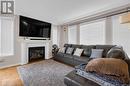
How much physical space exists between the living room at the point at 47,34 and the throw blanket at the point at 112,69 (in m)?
1.36

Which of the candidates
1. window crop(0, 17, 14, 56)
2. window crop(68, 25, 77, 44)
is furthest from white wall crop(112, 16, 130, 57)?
window crop(0, 17, 14, 56)

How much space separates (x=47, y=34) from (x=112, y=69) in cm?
506

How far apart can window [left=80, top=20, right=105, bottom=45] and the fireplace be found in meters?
2.37

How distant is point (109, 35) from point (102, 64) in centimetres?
319

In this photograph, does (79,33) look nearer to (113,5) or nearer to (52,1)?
(113,5)

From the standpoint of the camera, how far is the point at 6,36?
14.1 ft

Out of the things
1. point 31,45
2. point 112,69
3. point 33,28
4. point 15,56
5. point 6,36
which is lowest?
point 15,56

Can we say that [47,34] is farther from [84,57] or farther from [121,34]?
[121,34]

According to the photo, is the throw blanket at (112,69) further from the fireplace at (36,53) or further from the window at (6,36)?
the fireplace at (36,53)

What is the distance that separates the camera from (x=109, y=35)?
4.29 m

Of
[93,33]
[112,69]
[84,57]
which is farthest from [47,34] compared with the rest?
[112,69]

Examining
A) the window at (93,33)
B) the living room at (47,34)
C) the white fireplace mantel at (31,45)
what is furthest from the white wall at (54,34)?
the window at (93,33)

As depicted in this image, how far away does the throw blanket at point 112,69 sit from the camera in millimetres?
1305

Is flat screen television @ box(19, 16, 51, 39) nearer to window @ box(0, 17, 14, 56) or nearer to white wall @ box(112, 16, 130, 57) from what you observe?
window @ box(0, 17, 14, 56)
